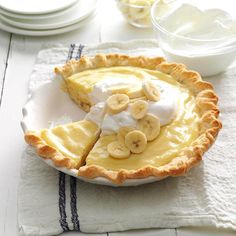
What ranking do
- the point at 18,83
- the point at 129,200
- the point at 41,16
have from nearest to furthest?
1. the point at 129,200
2. the point at 18,83
3. the point at 41,16

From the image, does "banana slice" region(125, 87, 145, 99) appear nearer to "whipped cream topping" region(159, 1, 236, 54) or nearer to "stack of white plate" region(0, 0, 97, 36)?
"whipped cream topping" region(159, 1, 236, 54)

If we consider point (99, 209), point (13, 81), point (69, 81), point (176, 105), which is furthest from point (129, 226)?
point (13, 81)

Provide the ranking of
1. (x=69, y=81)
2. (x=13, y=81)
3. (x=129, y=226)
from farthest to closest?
1. (x=13, y=81)
2. (x=69, y=81)
3. (x=129, y=226)

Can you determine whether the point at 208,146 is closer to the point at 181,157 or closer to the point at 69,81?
the point at 181,157

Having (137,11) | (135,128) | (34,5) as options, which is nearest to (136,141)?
(135,128)

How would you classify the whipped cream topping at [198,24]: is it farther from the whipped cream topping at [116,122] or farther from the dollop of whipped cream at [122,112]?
the whipped cream topping at [116,122]

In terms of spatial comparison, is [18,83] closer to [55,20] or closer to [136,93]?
[55,20]

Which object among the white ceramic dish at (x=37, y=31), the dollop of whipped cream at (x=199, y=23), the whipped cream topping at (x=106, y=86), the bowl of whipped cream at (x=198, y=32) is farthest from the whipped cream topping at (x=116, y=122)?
the white ceramic dish at (x=37, y=31)
